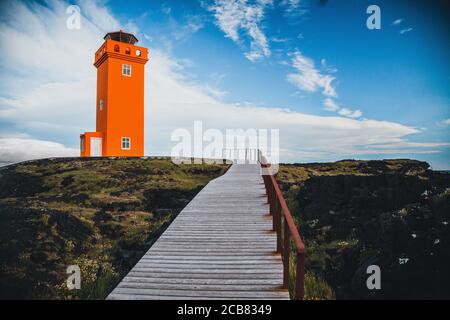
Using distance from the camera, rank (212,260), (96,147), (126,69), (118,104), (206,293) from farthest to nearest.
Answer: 1. (126,69)
2. (96,147)
3. (118,104)
4. (212,260)
5. (206,293)

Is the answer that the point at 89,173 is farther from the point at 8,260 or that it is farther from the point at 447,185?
the point at 447,185

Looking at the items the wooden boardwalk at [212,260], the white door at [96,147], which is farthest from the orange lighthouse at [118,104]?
the wooden boardwalk at [212,260]

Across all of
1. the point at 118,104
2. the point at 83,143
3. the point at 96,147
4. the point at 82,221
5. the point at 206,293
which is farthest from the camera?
the point at 83,143

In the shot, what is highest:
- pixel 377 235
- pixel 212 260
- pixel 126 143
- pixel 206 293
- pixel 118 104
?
pixel 118 104

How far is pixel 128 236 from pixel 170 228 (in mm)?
2455

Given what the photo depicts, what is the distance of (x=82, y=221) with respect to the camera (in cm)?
1058

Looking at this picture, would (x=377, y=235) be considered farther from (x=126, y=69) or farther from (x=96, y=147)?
(x=126, y=69)

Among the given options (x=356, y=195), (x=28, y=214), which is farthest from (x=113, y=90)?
(x=356, y=195)

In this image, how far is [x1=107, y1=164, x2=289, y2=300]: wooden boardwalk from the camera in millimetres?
5469

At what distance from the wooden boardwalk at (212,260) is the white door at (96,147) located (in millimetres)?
17236

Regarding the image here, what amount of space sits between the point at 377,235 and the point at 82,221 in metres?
9.24

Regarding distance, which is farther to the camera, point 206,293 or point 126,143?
point 126,143

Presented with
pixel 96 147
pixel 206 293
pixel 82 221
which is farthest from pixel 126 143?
pixel 206 293
